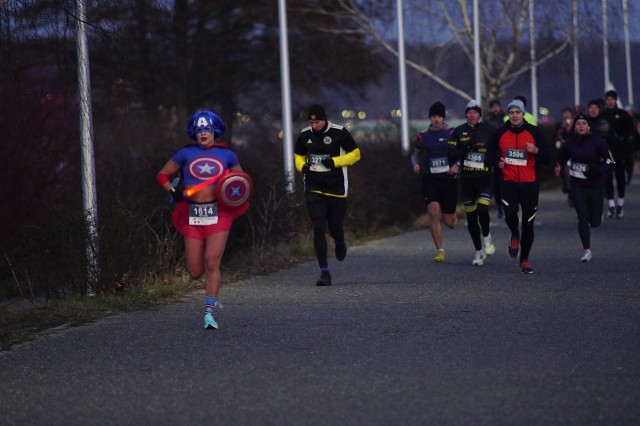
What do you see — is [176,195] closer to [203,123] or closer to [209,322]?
[203,123]

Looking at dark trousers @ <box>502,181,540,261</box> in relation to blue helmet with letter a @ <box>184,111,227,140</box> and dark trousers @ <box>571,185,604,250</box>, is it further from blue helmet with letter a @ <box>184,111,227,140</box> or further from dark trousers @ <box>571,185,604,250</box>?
blue helmet with letter a @ <box>184,111,227,140</box>

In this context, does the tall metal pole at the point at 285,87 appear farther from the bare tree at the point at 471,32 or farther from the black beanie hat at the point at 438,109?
the bare tree at the point at 471,32

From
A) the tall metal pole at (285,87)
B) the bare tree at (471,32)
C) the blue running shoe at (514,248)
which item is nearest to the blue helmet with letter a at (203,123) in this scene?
the blue running shoe at (514,248)

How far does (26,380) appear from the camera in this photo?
9.11m

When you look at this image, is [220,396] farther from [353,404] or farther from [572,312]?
[572,312]

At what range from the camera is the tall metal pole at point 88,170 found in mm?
13438

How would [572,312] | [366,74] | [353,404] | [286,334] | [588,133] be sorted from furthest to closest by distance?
1. [366,74]
2. [588,133]
3. [572,312]
4. [286,334]
5. [353,404]

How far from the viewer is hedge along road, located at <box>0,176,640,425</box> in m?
7.86

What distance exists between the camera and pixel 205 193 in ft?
37.9

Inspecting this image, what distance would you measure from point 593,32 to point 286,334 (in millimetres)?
32674

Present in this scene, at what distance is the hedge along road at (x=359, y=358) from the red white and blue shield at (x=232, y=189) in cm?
99

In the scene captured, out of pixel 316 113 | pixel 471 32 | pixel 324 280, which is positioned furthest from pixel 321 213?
pixel 471 32

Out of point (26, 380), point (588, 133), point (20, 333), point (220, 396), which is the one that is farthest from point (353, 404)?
point (588, 133)

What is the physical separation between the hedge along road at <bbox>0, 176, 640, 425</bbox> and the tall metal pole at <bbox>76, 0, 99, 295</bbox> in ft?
3.71
